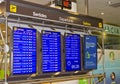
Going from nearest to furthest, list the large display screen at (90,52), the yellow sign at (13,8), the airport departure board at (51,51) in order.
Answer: the yellow sign at (13,8), the airport departure board at (51,51), the large display screen at (90,52)

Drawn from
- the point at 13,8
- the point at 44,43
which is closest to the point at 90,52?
the point at 44,43

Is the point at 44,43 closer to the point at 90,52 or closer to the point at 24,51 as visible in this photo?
the point at 24,51

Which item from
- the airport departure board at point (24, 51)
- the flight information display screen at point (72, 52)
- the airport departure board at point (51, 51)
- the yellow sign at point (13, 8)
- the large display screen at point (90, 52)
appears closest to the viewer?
the yellow sign at point (13, 8)

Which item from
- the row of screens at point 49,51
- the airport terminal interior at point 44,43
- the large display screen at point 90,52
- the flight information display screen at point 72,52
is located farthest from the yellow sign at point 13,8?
the large display screen at point 90,52

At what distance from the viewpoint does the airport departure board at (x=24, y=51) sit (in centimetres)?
246

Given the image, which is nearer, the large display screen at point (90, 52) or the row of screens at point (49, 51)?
the row of screens at point (49, 51)

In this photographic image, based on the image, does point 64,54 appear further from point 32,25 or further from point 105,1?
point 105,1

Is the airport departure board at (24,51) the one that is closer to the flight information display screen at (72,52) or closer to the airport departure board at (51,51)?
the airport departure board at (51,51)

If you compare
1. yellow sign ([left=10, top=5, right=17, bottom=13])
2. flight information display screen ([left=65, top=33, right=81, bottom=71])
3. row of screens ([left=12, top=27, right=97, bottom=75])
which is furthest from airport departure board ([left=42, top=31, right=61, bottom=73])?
yellow sign ([left=10, top=5, right=17, bottom=13])

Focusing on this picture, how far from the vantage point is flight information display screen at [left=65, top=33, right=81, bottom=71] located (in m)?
3.06

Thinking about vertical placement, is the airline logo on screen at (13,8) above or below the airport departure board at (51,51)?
above

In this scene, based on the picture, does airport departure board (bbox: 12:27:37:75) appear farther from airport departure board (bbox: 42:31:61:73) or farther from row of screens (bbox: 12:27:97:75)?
Result: airport departure board (bbox: 42:31:61:73)

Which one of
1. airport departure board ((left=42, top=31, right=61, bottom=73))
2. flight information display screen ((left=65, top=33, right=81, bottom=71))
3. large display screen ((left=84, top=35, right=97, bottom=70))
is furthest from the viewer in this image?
large display screen ((left=84, top=35, right=97, bottom=70))

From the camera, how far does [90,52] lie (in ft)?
11.2
